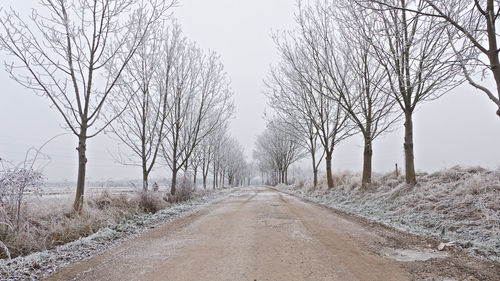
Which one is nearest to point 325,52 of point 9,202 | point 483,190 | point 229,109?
point 229,109

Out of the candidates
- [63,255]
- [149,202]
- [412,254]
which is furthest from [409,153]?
[63,255]

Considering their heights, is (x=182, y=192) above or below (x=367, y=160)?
below

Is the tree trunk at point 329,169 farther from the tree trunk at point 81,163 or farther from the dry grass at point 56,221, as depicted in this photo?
the tree trunk at point 81,163

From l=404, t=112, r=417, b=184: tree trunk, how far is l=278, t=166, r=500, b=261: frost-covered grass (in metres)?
0.26

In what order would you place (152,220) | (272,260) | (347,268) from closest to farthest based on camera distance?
(347,268)
(272,260)
(152,220)

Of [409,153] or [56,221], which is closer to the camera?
[56,221]

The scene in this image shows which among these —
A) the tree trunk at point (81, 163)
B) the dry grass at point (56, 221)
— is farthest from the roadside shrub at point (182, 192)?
the tree trunk at point (81, 163)

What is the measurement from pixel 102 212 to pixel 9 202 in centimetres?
244

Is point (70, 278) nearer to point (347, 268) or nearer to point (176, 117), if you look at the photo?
point (347, 268)

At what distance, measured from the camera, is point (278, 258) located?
4113 mm

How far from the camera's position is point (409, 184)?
9812 mm

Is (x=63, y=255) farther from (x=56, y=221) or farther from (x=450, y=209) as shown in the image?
(x=450, y=209)

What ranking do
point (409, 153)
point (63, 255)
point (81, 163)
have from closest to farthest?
point (63, 255), point (81, 163), point (409, 153)

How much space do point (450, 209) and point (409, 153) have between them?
12.7 ft
